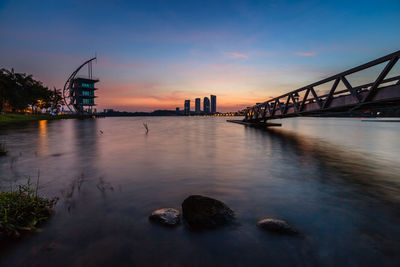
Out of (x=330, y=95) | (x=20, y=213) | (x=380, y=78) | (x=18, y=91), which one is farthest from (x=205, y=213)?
(x=18, y=91)

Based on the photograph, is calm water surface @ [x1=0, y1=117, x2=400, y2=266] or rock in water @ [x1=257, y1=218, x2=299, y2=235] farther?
rock in water @ [x1=257, y1=218, x2=299, y2=235]

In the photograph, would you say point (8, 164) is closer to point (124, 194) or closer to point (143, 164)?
point (143, 164)

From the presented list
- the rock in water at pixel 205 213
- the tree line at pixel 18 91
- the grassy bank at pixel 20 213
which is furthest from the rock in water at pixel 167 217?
the tree line at pixel 18 91

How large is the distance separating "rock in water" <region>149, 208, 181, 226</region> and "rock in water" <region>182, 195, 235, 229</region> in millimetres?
221

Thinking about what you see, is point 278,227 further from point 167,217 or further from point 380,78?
Answer: point 380,78

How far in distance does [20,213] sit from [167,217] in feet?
Answer: 10.7

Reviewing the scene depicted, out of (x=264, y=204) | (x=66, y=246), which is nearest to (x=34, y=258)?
(x=66, y=246)

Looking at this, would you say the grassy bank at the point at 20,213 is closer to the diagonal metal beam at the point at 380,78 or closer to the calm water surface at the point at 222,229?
the calm water surface at the point at 222,229

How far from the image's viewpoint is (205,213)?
16.0 feet

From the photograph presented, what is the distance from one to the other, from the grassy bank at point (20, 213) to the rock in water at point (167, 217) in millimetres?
2583

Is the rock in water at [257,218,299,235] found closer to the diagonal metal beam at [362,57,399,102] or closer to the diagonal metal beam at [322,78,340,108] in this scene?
the diagonal metal beam at [362,57,399,102]

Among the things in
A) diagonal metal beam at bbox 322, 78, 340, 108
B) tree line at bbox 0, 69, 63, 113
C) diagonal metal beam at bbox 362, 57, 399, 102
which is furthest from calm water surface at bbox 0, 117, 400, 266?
tree line at bbox 0, 69, 63, 113

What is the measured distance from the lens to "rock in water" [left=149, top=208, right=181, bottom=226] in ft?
15.9

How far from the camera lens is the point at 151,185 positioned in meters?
8.02
